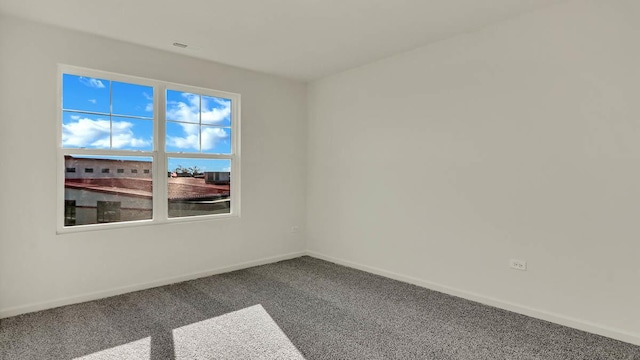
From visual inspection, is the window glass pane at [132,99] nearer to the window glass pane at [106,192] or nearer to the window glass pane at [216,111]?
the window glass pane at [106,192]

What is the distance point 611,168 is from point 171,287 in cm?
408

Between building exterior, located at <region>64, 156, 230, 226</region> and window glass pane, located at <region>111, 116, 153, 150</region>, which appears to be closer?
building exterior, located at <region>64, 156, 230, 226</region>

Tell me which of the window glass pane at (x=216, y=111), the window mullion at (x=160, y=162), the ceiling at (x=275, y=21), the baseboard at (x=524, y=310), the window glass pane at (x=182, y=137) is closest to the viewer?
the baseboard at (x=524, y=310)

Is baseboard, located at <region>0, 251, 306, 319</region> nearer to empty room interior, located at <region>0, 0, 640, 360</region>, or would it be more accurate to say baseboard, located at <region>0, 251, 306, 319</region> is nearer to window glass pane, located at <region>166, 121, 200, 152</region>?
empty room interior, located at <region>0, 0, 640, 360</region>

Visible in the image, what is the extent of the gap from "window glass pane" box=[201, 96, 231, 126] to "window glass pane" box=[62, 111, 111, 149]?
1.05m

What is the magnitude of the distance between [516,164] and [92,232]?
398 centimetres

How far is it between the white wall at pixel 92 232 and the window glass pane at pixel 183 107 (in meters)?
0.17

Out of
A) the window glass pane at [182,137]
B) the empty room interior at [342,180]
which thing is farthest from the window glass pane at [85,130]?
the window glass pane at [182,137]

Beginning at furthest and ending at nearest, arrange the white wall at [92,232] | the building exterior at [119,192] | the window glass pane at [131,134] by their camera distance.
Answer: the window glass pane at [131,134] → the building exterior at [119,192] → the white wall at [92,232]

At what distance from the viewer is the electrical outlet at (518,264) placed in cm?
292

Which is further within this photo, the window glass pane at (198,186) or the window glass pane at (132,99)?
the window glass pane at (198,186)

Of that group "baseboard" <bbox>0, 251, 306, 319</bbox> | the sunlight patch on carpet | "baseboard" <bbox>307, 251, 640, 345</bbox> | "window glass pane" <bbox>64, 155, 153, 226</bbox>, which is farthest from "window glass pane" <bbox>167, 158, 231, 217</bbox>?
"baseboard" <bbox>307, 251, 640, 345</bbox>

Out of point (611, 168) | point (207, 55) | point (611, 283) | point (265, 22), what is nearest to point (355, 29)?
point (265, 22)

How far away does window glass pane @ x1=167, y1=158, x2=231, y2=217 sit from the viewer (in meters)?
3.91
